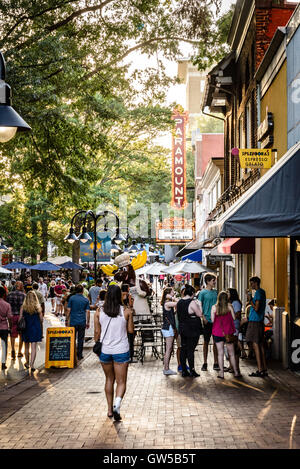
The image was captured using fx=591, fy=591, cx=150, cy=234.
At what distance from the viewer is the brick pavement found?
22.3 ft

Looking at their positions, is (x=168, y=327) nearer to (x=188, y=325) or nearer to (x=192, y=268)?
(x=188, y=325)

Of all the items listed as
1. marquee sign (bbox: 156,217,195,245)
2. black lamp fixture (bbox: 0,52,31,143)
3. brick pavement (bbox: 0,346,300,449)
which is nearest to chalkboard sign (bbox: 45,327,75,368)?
brick pavement (bbox: 0,346,300,449)

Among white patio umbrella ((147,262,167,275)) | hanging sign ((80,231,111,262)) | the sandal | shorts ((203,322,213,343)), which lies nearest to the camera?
the sandal

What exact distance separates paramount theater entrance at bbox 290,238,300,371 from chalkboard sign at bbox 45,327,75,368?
4665 mm

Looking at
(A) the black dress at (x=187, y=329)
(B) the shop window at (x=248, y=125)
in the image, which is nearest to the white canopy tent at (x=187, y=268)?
(B) the shop window at (x=248, y=125)

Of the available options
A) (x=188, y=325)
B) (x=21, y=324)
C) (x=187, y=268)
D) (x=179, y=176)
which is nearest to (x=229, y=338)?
(x=188, y=325)

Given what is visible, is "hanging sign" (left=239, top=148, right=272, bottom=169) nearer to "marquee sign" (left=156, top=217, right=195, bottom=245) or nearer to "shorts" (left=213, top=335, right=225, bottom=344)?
"shorts" (left=213, top=335, right=225, bottom=344)

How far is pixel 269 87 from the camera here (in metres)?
14.8

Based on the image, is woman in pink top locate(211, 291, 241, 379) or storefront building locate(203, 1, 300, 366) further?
woman in pink top locate(211, 291, 241, 379)

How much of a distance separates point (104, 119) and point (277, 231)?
28.8 ft

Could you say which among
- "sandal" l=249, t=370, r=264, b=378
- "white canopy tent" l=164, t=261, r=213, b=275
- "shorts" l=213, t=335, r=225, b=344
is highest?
"white canopy tent" l=164, t=261, r=213, b=275

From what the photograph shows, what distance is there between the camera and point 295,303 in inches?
448
